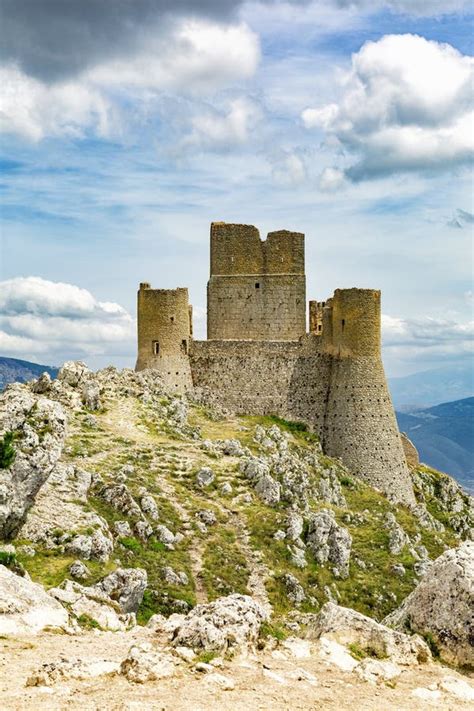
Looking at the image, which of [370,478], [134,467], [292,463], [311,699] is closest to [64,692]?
[311,699]

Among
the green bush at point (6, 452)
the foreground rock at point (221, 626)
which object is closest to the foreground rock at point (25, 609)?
the foreground rock at point (221, 626)

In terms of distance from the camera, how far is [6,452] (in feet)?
68.5

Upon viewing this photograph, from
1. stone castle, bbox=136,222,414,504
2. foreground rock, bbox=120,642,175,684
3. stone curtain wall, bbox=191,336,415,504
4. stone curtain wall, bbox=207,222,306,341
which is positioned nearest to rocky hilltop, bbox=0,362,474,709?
foreground rock, bbox=120,642,175,684

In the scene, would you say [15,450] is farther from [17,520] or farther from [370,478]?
[370,478]

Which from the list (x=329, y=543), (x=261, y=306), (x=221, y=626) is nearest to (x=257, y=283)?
(x=261, y=306)

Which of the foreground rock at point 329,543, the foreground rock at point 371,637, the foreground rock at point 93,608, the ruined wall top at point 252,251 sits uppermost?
the ruined wall top at point 252,251

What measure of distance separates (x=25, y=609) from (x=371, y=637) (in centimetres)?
573

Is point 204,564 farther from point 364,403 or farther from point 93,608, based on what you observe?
point 364,403

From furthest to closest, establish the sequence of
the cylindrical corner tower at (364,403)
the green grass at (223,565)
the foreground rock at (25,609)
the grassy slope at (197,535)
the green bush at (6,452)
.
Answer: the cylindrical corner tower at (364,403)
the green grass at (223,565)
the grassy slope at (197,535)
the green bush at (6,452)
the foreground rock at (25,609)

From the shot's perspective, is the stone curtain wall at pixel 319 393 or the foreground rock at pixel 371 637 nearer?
the foreground rock at pixel 371 637

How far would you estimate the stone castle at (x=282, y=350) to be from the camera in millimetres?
47281

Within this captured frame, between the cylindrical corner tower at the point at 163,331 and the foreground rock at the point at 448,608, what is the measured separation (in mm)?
34443

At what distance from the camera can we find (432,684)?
11672mm

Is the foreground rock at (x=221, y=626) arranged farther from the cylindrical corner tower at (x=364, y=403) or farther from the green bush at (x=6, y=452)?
the cylindrical corner tower at (x=364, y=403)
